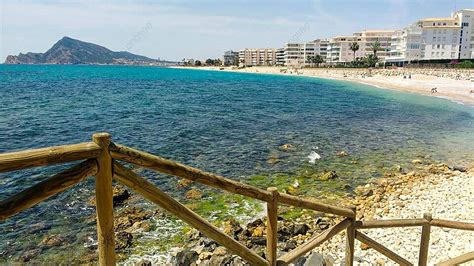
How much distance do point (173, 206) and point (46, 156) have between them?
1.25 meters

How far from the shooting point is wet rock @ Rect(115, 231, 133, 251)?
10.1m

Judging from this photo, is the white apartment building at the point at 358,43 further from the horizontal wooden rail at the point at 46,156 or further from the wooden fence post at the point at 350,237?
the horizontal wooden rail at the point at 46,156

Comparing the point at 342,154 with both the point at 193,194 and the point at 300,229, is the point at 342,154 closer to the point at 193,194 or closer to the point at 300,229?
the point at 193,194

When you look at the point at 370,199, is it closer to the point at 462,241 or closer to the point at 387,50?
the point at 462,241

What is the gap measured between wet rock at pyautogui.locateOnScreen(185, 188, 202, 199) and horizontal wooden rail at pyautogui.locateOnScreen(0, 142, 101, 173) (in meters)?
11.5

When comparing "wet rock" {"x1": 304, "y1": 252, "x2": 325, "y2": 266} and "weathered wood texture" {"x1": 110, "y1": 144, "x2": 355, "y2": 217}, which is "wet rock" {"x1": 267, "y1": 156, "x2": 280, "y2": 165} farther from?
"weathered wood texture" {"x1": 110, "y1": 144, "x2": 355, "y2": 217}

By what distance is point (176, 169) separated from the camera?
10.7ft

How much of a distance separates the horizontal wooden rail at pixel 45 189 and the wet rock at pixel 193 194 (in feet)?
37.5

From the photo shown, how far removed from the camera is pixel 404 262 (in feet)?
20.6

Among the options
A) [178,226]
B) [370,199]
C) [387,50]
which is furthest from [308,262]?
[387,50]

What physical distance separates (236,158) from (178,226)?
8975 millimetres

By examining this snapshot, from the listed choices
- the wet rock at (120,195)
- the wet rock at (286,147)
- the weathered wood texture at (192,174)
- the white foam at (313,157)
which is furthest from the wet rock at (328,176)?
the weathered wood texture at (192,174)

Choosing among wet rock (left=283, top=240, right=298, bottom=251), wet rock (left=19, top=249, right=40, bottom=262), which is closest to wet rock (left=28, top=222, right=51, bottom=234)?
wet rock (left=19, top=249, right=40, bottom=262)

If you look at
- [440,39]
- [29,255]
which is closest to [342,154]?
[29,255]
